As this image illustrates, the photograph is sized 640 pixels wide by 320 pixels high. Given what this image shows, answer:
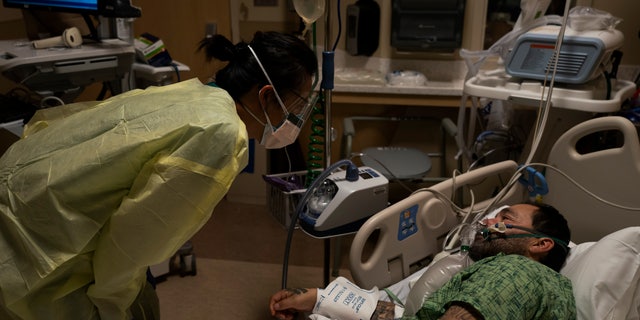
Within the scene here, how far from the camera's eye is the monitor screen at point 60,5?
82.0 inches

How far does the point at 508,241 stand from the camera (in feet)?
5.15

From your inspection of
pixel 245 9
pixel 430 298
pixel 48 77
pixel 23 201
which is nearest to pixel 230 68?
pixel 23 201

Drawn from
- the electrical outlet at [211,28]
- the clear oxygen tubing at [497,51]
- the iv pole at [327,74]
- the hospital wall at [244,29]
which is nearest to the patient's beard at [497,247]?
the iv pole at [327,74]

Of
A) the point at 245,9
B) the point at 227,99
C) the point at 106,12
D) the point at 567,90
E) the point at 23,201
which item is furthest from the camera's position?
the point at 245,9

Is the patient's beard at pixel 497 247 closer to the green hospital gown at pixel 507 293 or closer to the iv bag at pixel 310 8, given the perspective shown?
the green hospital gown at pixel 507 293

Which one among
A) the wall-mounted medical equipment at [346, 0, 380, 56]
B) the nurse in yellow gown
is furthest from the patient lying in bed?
the wall-mounted medical equipment at [346, 0, 380, 56]

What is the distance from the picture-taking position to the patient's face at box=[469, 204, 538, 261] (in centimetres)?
156

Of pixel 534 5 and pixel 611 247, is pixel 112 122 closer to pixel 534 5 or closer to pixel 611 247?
pixel 611 247

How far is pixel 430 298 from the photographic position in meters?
1.30

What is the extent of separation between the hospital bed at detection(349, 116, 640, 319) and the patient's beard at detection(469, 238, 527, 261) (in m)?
0.15

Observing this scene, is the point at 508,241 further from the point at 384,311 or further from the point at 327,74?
the point at 327,74

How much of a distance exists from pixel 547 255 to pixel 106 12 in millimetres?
1839

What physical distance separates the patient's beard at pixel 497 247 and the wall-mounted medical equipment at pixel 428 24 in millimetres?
1634

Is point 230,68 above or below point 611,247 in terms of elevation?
above
